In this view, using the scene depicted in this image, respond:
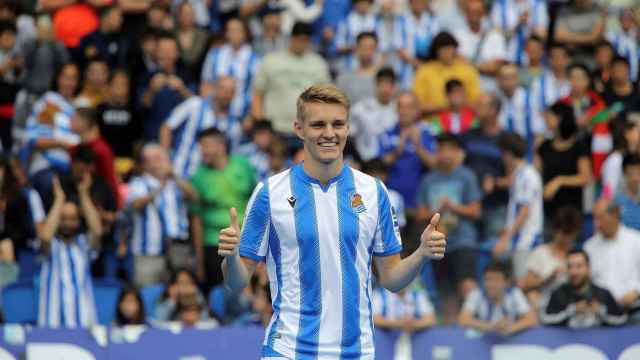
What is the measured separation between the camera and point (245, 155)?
14.4 meters

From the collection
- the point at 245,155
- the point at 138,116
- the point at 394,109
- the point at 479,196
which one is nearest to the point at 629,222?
the point at 479,196

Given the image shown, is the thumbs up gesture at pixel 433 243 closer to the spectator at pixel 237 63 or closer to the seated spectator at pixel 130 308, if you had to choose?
the seated spectator at pixel 130 308

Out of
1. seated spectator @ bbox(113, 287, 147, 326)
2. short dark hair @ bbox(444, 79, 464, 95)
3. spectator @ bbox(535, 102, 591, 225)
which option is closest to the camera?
seated spectator @ bbox(113, 287, 147, 326)

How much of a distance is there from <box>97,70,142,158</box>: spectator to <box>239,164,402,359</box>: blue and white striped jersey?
26.0 ft

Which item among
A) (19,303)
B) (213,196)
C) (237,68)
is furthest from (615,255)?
(19,303)

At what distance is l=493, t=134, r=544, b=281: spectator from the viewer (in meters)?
13.6

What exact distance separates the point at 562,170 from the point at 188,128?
3.94 m

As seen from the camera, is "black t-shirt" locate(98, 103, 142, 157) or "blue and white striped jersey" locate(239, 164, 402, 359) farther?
"black t-shirt" locate(98, 103, 142, 157)

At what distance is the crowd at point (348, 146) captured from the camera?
1272 centimetres

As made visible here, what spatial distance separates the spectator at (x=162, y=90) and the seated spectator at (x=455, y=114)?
2.73m

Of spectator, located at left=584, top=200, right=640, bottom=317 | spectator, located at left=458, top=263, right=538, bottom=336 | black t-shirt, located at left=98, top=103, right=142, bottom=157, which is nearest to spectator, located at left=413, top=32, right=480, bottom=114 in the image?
spectator, located at left=584, top=200, right=640, bottom=317

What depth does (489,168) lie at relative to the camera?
1398 cm

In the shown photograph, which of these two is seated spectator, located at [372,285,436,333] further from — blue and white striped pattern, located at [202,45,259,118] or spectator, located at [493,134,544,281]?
blue and white striped pattern, located at [202,45,259,118]

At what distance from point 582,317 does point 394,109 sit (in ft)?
13.6
